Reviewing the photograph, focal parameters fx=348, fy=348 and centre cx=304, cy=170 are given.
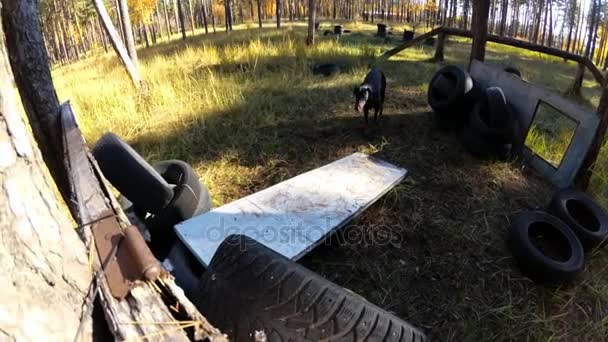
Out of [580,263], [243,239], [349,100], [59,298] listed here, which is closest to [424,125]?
[349,100]

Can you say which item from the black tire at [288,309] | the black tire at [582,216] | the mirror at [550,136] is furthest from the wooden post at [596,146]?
the black tire at [288,309]

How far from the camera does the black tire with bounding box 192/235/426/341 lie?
1464 millimetres

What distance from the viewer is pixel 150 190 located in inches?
108

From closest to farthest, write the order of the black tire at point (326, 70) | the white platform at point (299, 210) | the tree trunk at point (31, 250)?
the tree trunk at point (31, 250) → the white platform at point (299, 210) → the black tire at point (326, 70)

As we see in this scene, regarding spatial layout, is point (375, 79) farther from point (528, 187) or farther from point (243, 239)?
point (243, 239)

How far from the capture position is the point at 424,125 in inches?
176

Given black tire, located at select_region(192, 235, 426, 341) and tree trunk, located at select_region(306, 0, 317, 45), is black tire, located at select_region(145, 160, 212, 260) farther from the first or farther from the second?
tree trunk, located at select_region(306, 0, 317, 45)

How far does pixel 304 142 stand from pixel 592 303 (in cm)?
301

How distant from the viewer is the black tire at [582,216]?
2768mm

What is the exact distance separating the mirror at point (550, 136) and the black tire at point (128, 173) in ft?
12.6


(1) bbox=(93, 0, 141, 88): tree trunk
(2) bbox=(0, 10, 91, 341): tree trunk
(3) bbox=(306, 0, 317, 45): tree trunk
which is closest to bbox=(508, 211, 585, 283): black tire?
(2) bbox=(0, 10, 91, 341): tree trunk

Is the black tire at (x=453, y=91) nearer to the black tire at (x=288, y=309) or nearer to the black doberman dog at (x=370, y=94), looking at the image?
the black doberman dog at (x=370, y=94)

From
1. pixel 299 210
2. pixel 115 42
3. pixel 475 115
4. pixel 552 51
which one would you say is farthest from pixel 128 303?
pixel 115 42

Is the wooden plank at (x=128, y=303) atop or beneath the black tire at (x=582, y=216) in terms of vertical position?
atop
